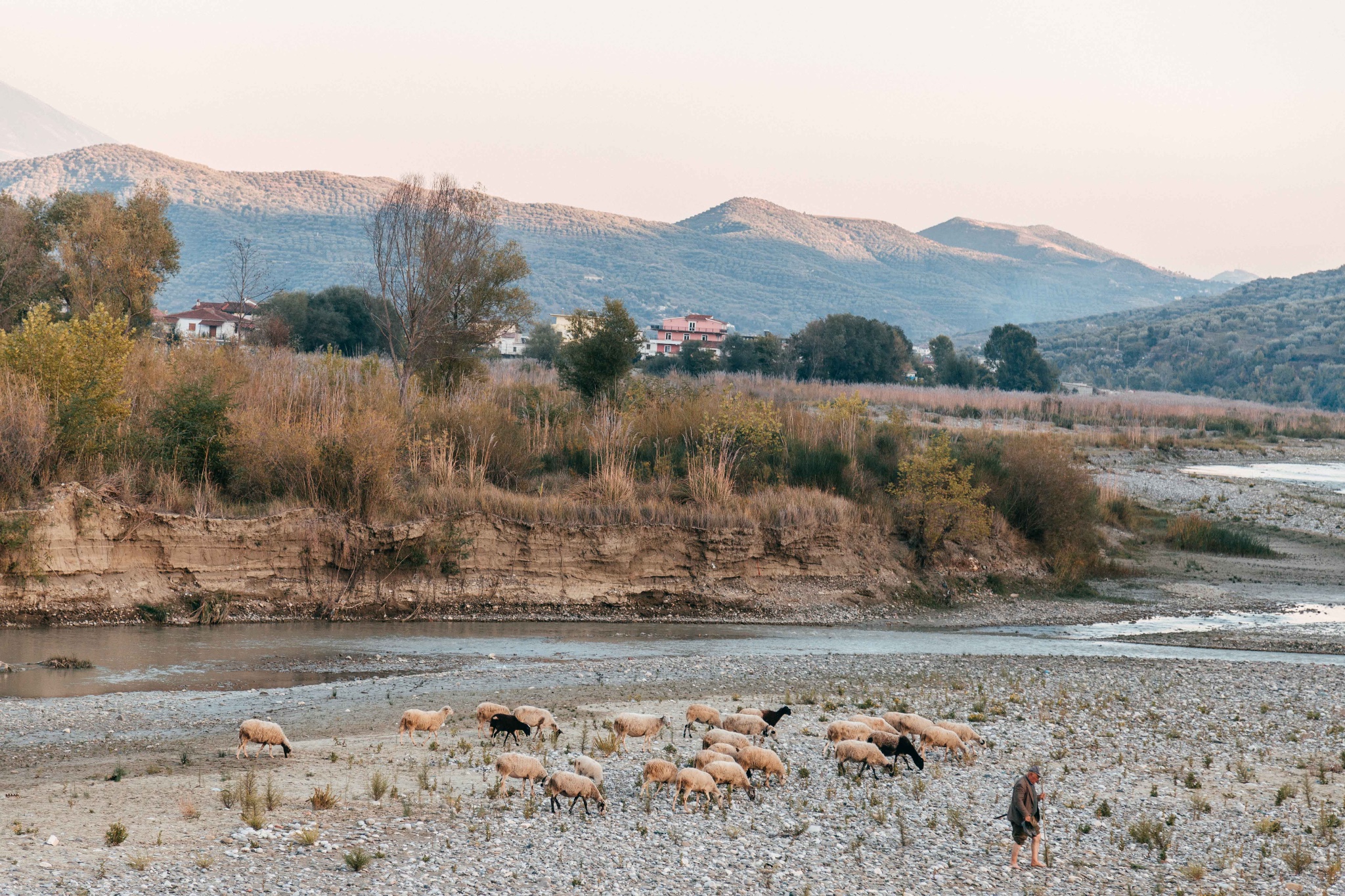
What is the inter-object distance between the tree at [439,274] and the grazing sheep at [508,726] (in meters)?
19.1

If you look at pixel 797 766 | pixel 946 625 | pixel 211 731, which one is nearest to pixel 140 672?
pixel 211 731

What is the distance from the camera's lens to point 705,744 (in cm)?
1277

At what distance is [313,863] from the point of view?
907 centimetres

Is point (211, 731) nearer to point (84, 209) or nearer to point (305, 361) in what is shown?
point (305, 361)

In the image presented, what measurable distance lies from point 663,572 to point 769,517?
11.2 feet

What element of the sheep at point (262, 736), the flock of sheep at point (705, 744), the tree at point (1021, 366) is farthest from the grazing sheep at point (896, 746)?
the tree at point (1021, 366)

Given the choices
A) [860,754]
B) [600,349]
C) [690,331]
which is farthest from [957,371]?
[860,754]

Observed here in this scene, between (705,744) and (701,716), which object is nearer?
(705,744)

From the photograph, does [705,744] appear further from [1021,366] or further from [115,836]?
[1021,366]

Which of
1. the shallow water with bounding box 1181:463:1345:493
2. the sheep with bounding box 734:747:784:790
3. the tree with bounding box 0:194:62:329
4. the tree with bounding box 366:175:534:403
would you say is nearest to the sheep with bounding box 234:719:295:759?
the sheep with bounding box 734:747:784:790

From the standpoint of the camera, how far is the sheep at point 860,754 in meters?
12.3

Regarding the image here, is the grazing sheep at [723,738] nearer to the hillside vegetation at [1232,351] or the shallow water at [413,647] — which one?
the shallow water at [413,647]

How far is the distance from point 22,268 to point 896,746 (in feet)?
158

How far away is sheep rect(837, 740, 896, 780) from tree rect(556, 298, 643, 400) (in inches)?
991
